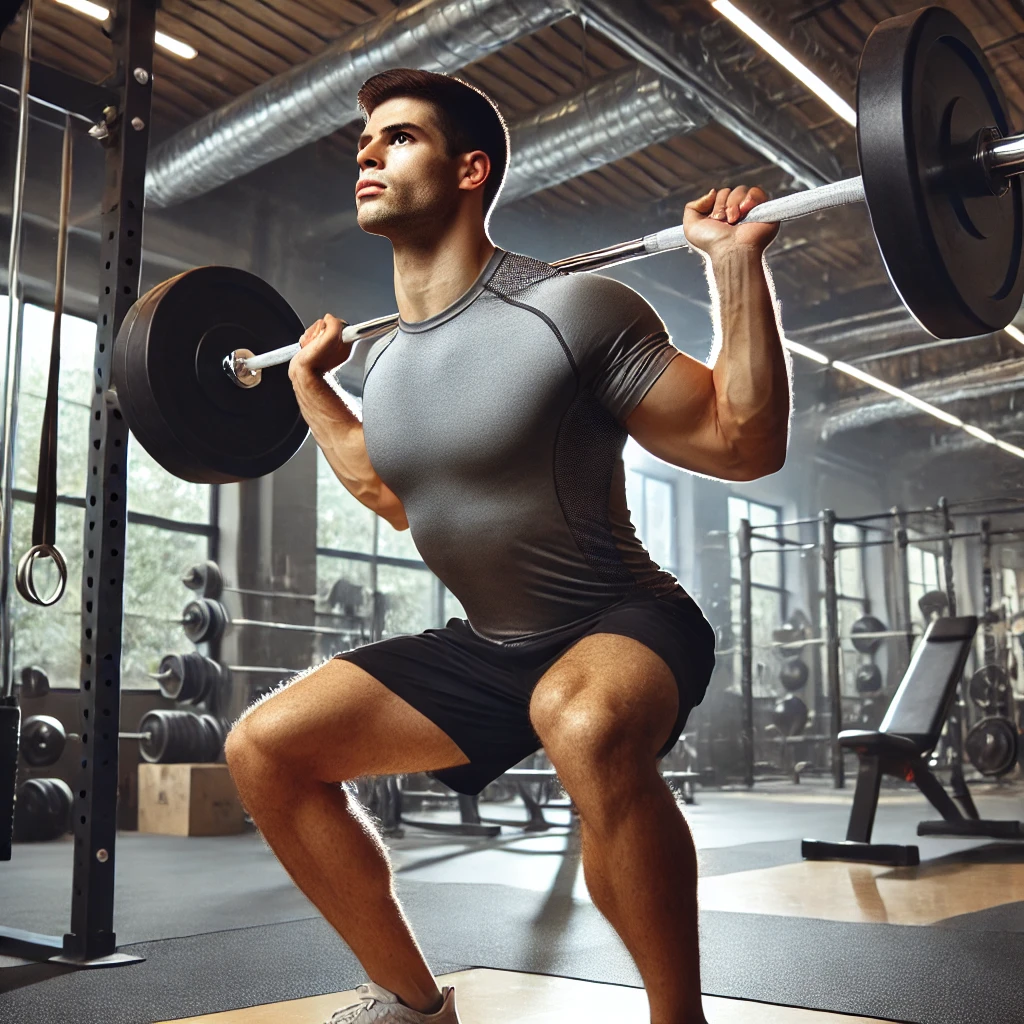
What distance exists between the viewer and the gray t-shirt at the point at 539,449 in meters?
1.53

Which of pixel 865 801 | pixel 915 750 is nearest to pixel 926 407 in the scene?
pixel 915 750

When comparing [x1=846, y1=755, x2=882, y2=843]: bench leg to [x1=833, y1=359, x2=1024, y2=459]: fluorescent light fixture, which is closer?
[x1=846, y1=755, x2=882, y2=843]: bench leg

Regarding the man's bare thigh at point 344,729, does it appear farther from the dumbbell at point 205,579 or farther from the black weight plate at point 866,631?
the black weight plate at point 866,631

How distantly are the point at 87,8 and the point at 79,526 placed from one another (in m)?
2.71

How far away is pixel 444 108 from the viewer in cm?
171

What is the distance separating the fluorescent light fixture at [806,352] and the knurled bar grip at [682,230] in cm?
588

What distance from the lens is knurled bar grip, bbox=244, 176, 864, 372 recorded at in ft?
4.95

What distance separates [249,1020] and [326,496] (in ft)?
18.9

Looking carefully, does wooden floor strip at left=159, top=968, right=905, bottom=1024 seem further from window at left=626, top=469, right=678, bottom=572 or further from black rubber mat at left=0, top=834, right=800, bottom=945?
window at left=626, top=469, right=678, bottom=572

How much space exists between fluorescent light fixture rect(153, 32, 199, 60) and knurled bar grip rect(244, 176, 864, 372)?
419 cm

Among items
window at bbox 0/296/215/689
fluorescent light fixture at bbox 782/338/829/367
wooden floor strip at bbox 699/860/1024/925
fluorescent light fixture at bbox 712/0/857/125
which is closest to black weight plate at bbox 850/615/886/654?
fluorescent light fixture at bbox 782/338/829/367

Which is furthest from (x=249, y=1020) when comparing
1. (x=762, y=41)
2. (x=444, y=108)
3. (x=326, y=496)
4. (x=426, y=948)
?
(x=326, y=496)

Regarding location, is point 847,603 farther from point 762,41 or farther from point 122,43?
point 122,43

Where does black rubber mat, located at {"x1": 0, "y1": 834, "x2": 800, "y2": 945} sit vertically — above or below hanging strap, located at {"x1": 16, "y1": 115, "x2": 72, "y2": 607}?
below
